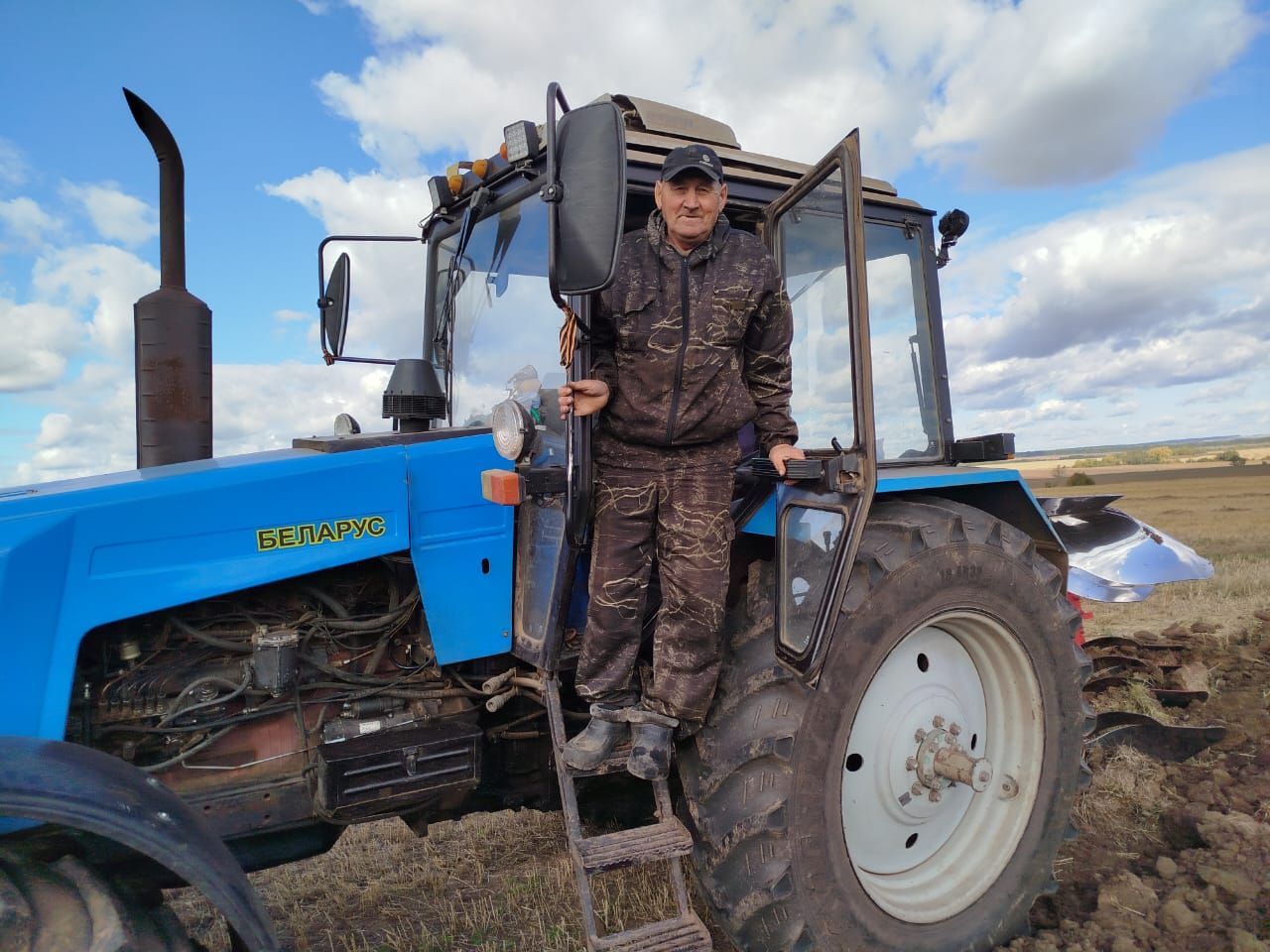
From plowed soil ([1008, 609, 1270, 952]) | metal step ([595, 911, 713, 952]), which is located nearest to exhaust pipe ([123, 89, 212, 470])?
metal step ([595, 911, 713, 952])

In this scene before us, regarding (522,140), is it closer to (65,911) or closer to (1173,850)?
(65,911)

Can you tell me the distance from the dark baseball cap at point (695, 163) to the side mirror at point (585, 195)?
39cm

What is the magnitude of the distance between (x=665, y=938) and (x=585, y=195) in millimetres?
1799

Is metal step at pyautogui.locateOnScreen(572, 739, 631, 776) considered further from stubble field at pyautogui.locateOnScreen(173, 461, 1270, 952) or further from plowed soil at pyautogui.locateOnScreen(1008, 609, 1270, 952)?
plowed soil at pyautogui.locateOnScreen(1008, 609, 1270, 952)

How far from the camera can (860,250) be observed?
222cm

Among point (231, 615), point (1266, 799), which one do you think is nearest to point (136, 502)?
point (231, 615)

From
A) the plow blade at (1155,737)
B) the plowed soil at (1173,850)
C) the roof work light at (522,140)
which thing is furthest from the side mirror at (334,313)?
the plow blade at (1155,737)

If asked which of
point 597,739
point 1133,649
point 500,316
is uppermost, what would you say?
point 500,316

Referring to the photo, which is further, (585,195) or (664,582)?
(664,582)

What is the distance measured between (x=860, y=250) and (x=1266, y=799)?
2870 mm

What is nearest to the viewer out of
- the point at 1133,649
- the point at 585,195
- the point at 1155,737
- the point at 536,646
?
the point at 585,195

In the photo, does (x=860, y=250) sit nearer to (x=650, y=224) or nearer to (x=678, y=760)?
(x=650, y=224)

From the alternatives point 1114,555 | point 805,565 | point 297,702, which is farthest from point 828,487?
point 1114,555

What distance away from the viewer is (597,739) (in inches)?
88.9
